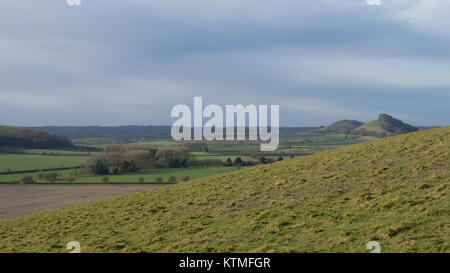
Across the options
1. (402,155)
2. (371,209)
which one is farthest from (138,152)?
(371,209)

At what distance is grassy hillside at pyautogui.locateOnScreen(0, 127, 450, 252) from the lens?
12219 millimetres

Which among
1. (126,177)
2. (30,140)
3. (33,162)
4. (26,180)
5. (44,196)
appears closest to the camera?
(44,196)

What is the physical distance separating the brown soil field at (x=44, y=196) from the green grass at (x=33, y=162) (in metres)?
28.0

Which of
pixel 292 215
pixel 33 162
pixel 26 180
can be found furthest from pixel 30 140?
pixel 292 215

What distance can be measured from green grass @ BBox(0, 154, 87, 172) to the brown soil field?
1103 inches

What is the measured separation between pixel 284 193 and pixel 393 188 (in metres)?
6.04

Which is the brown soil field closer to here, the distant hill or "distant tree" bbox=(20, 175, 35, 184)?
"distant tree" bbox=(20, 175, 35, 184)

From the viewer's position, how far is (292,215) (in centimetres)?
1591

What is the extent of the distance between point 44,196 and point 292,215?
56317 mm

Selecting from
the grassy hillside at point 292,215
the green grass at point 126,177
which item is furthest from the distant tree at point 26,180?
the grassy hillside at point 292,215

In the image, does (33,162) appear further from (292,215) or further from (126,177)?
(292,215)

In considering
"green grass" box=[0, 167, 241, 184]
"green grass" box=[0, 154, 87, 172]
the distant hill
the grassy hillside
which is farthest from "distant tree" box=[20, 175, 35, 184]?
the distant hill
